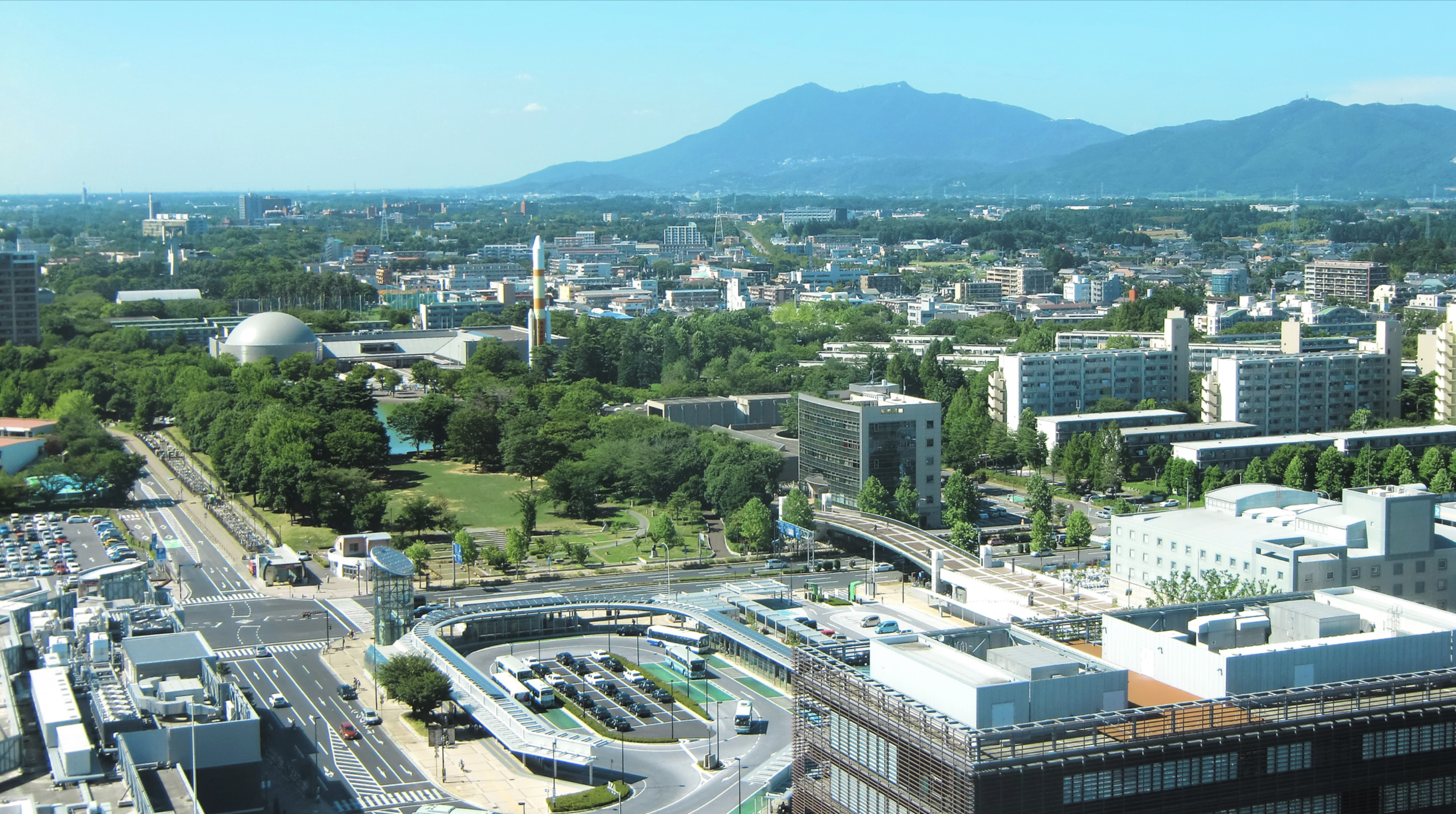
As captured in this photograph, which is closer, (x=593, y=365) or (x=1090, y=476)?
(x=1090, y=476)

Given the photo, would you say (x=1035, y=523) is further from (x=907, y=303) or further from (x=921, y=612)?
(x=907, y=303)

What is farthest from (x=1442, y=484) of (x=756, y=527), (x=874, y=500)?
(x=756, y=527)

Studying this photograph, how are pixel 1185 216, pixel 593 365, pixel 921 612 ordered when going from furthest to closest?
pixel 1185 216
pixel 593 365
pixel 921 612

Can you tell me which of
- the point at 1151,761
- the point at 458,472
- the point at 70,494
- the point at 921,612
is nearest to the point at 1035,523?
the point at 921,612

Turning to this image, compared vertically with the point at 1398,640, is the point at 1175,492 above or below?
below

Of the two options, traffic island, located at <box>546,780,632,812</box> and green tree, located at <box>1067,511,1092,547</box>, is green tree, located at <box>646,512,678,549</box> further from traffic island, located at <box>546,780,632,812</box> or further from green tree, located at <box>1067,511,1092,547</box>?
traffic island, located at <box>546,780,632,812</box>

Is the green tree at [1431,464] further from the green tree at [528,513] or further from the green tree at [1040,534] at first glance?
the green tree at [528,513]

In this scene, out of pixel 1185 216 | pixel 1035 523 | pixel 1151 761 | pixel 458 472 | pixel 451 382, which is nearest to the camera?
pixel 1151 761
